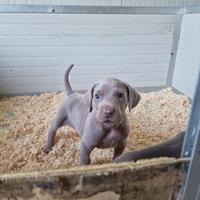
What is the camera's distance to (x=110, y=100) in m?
1.09

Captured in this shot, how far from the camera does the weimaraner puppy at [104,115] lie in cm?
108

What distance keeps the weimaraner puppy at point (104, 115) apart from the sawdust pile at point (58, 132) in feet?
0.64

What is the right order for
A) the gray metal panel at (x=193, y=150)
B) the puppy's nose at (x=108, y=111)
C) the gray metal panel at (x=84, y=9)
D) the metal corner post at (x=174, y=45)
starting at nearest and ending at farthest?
1. the gray metal panel at (x=193, y=150)
2. the puppy's nose at (x=108, y=111)
3. the gray metal panel at (x=84, y=9)
4. the metal corner post at (x=174, y=45)

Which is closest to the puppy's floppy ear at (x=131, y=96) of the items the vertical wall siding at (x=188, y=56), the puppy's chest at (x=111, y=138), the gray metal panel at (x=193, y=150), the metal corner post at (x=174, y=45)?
the puppy's chest at (x=111, y=138)

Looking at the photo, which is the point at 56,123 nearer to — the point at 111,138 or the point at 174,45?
the point at 111,138

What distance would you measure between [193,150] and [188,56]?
188cm

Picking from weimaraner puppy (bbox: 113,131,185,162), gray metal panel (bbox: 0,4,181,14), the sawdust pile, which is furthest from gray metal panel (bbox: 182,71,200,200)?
gray metal panel (bbox: 0,4,181,14)

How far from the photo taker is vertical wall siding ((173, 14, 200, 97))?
223cm

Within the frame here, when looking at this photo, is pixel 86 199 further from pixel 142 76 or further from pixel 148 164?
pixel 142 76

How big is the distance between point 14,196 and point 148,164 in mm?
299

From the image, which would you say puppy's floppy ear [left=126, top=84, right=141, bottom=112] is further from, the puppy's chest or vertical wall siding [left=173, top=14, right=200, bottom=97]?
vertical wall siding [left=173, top=14, right=200, bottom=97]

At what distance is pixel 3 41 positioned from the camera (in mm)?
2203

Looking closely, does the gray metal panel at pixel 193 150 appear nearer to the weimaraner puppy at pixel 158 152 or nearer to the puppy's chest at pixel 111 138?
the weimaraner puppy at pixel 158 152

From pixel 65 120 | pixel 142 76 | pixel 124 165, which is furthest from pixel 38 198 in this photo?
pixel 142 76
